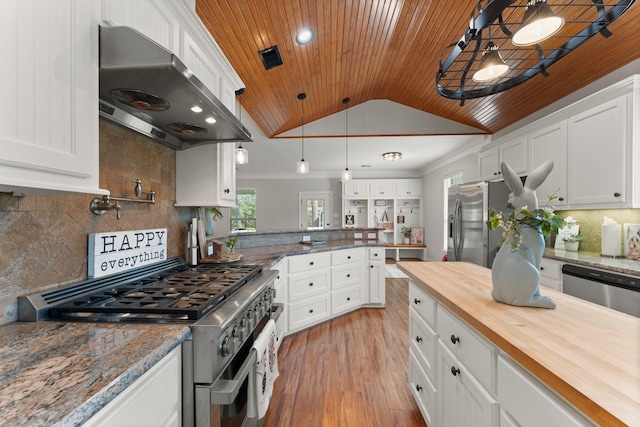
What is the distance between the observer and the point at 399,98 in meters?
4.36

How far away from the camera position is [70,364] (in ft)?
2.18

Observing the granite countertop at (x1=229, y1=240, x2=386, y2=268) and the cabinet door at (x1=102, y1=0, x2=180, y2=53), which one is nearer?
the cabinet door at (x1=102, y1=0, x2=180, y2=53)

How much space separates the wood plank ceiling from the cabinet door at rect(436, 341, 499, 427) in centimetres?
247

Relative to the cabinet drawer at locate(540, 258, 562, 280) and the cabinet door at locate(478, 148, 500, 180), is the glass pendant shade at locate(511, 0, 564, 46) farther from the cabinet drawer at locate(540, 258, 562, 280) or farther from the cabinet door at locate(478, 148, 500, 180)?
the cabinet door at locate(478, 148, 500, 180)

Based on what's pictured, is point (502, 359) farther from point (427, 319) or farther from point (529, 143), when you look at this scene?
Answer: point (529, 143)

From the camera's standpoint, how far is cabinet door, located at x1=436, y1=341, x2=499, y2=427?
0.90 m

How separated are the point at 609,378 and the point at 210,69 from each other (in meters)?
2.19

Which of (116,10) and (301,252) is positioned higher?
(116,10)

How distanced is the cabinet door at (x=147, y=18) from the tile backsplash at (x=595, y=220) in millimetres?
3743

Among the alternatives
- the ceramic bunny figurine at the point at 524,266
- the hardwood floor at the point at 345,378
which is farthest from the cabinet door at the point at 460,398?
the hardwood floor at the point at 345,378

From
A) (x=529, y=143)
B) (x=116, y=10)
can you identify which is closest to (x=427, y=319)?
(x=116, y=10)

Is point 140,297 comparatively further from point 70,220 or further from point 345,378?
point 345,378

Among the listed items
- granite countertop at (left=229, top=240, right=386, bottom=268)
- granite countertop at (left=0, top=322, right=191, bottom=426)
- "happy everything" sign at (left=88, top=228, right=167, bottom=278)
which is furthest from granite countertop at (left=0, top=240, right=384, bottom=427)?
granite countertop at (left=229, top=240, right=386, bottom=268)

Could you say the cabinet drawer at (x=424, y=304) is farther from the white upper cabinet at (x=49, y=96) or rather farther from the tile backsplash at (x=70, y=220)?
the tile backsplash at (x=70, y=220)
